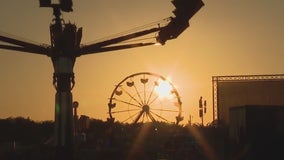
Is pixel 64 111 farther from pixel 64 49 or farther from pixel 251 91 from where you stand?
pixel 251 91

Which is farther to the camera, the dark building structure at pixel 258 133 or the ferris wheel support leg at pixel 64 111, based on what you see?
the dark building structure at pixel 258 133

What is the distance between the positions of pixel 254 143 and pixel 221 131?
24.7 m

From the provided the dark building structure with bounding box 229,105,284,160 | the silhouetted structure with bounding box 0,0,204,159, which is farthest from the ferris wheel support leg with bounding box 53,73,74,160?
the dark building structure with bounding box 229,105,284,160

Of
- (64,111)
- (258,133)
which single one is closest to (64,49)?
(64,111)

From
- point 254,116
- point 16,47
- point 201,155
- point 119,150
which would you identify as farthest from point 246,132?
point 16,47

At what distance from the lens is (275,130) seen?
49.5 m

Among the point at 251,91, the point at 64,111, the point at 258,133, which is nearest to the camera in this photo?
the point at 64,111

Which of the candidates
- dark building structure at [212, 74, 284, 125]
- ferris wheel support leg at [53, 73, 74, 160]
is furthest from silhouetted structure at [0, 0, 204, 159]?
dark building structure at [212, 74, 284, 125]

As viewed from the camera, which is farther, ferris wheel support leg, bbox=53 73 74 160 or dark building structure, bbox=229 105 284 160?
dark building structure, bbox=229 105 284 160

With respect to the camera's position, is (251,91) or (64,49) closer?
(64,49)

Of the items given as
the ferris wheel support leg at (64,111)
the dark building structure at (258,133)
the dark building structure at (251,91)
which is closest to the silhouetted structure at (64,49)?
the ferris wheel support leg at (64,111)

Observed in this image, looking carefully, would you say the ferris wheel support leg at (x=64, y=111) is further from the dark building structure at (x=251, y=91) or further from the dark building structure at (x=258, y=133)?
the dark building structure at (x=251, y=91)

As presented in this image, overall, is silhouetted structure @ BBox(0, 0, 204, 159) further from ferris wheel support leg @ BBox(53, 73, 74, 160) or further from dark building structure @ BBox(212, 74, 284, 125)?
dark building structure @ BBox(212, 74, 284, 125)

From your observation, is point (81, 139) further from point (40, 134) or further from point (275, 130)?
point (40, 134)
